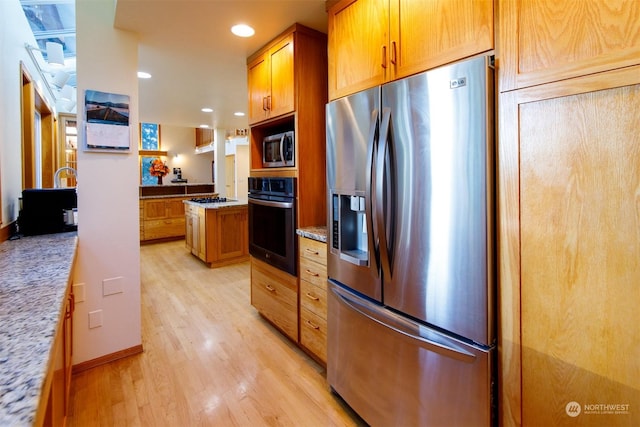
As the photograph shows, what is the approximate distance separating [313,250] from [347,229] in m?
0.45

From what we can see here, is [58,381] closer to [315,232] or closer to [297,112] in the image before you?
[315,232]

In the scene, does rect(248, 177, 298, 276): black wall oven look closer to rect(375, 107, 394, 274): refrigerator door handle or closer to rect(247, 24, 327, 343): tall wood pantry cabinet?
rect(247, 24, 327, 343): tall wood pantry cabinet

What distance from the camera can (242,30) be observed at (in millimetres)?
2252

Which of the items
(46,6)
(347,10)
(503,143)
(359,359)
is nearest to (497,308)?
(503,143)

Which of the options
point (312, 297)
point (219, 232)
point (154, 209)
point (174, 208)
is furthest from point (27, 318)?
point (174, 208)

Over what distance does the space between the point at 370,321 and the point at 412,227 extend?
0.54 m

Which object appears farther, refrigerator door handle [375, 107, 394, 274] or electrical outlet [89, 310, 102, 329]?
electrical outlet [89, 310, 102, 329]

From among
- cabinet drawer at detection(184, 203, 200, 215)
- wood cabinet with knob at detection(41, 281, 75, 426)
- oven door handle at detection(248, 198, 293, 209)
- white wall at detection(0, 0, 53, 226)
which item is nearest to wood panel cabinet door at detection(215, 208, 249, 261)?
cabinet drawer at detection(184, 203, 200, 215)

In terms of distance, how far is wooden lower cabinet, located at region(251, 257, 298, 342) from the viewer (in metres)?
2.40

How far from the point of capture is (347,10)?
173cm

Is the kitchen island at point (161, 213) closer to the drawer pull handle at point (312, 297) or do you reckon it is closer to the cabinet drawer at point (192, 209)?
the cabinet drawer at point (192, 209)

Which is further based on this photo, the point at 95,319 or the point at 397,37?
the point at 95,319

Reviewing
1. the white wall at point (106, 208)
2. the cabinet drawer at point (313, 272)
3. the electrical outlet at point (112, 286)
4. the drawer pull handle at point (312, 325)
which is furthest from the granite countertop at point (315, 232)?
the electrical outlet at point (112, 286)

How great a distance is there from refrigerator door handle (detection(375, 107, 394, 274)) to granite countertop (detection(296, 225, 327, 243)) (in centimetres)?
61
